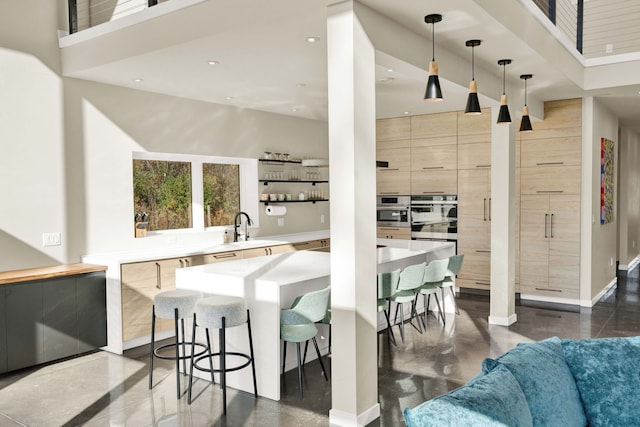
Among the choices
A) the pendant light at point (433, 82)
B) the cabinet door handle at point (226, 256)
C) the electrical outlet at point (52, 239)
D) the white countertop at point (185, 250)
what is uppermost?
the pendant light at point (433, 82)

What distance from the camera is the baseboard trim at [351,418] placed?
3348 millimetres

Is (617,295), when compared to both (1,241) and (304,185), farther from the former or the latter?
(1,241)

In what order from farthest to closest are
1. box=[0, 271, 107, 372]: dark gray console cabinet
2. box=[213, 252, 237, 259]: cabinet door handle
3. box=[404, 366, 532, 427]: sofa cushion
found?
box=[213, 252, 237, 259]: cabinet door handle, box=[0, 271, 107, 372]: dark gray console cabinet, box=[404, 366, 532, 427]: sofa cushion

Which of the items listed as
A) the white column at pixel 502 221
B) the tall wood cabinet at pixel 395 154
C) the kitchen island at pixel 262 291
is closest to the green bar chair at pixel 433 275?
the white column at pixel 502 221

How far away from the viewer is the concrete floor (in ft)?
11.7

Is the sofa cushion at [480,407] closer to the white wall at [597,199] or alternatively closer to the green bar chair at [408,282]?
the green bar chair at [408,282]

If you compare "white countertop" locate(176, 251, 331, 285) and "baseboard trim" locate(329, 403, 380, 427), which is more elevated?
"white countertop" locate(176, 251, 331, 285)

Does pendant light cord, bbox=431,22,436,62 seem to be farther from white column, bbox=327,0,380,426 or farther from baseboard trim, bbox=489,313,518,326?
baseboard trim, bbox=489,313,518,326

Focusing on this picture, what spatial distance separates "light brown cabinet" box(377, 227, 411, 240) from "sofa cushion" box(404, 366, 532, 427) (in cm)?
597

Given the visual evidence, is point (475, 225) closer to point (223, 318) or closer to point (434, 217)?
point (434, 217)

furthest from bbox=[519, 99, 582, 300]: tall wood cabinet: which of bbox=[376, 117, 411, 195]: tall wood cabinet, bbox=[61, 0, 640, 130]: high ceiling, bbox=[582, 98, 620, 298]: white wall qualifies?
bbox=[376, 117, 411, 195]: tall wood cabinet

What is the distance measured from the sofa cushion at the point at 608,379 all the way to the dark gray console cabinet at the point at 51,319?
4090 millimetres

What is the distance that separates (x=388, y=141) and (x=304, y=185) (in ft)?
4.76

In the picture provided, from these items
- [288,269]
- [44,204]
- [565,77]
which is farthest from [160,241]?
[565,77]
